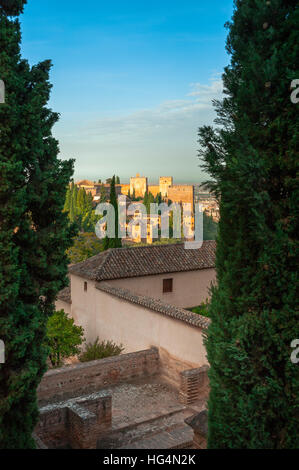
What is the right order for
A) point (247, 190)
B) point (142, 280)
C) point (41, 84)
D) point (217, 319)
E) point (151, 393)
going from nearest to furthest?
point (247, 190) < point (217, 319) < point (41, 84) < point (151, 393) < point (142, 280)

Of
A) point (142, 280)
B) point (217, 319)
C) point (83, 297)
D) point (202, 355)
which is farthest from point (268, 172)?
point (83, 297)

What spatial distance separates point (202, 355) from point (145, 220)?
43.0 meters

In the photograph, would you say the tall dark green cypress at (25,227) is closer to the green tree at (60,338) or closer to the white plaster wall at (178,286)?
the green tree at (60,338)

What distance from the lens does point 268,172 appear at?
4.75 metres

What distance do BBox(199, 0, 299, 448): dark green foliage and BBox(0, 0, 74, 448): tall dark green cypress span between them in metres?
2.67

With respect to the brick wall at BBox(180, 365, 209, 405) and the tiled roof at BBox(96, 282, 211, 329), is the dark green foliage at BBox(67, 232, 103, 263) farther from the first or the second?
the brick wall at BBox(180, 365, 209, 405)

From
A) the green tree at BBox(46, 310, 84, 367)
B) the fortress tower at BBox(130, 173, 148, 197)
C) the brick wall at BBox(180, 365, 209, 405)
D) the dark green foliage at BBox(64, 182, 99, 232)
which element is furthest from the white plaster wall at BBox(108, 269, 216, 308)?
the fortress tower at BBox(130, 173, 148, 197)

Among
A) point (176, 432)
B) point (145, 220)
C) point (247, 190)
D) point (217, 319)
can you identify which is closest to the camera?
point (247, 190)

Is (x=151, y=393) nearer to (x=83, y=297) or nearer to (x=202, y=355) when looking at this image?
(x=202, y=355)

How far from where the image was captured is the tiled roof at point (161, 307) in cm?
1165

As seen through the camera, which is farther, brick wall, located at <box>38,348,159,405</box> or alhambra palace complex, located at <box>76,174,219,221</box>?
alhambra palace complex, located at <box>76,174,219,221</box>

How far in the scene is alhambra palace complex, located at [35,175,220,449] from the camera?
333 inches

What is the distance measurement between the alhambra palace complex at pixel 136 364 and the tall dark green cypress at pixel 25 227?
2.07m
